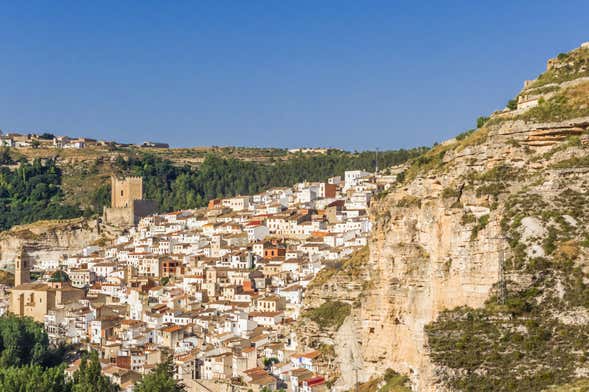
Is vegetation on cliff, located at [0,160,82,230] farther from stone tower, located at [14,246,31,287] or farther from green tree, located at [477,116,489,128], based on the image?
green tree, located at [477,116,489,128]

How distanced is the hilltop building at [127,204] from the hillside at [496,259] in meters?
61.9

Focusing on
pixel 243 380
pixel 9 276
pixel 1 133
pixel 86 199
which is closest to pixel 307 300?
pixel 243 380

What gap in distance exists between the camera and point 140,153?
125375mm

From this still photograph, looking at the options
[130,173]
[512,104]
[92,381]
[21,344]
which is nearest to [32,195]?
[130,173]

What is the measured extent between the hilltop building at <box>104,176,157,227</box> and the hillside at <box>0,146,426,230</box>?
281cm

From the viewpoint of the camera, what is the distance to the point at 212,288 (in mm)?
54375

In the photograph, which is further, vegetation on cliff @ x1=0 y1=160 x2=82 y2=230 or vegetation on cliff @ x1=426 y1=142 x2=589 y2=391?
vegetation on cliff @ x1=0 y1=160 x2=82 y2=230

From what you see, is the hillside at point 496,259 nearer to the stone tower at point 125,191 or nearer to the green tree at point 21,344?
the green tree at point 21,344

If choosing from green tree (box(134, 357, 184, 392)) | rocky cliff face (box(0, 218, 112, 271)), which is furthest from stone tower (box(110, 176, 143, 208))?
green tree (box(134, 357, 184, 392))

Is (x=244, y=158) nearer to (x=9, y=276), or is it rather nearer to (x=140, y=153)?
(x=140, y=153)

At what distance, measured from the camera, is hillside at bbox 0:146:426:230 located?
307ft

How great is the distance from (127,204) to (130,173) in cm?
1976

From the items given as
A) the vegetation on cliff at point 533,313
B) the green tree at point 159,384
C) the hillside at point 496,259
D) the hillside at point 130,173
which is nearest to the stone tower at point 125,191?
the hillside at point 130,173

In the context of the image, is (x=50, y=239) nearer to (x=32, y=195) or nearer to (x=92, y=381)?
(x=32, y=195)
